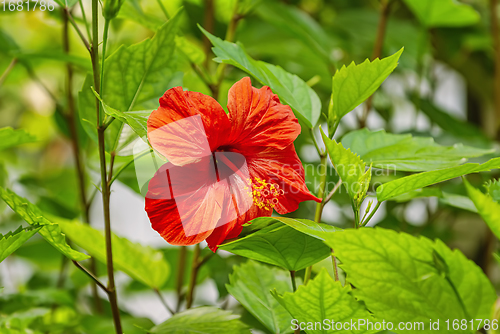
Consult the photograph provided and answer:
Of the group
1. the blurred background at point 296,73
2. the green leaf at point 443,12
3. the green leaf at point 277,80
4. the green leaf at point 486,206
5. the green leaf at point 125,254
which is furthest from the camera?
the green leaf at point 443,12

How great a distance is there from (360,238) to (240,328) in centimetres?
17

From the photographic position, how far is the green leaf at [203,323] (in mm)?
369

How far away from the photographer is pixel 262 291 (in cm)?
42

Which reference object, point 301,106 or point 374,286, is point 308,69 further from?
point 374,286

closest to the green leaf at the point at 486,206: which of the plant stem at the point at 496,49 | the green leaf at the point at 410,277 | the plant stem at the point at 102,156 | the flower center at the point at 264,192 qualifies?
the green leaf at the point at 410,277

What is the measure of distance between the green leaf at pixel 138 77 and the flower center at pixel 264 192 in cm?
13

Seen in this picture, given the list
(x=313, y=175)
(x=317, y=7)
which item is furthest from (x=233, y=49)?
(x=317, y=7)

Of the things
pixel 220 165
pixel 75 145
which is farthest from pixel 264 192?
pixel 75 145

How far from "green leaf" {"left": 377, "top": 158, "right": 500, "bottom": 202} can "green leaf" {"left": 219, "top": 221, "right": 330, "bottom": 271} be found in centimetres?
6

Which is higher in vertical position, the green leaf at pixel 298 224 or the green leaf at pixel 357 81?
the green leaf at pixel 357 81

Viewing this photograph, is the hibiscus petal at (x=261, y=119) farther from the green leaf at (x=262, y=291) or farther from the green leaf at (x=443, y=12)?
the green leaf at (x=443, y=12)

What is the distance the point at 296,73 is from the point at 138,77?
505 millimetres

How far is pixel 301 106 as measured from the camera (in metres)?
0.39

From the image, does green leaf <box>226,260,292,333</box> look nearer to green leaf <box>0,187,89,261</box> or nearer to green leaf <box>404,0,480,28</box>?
green leaf <box>0,187,89,261</box>
